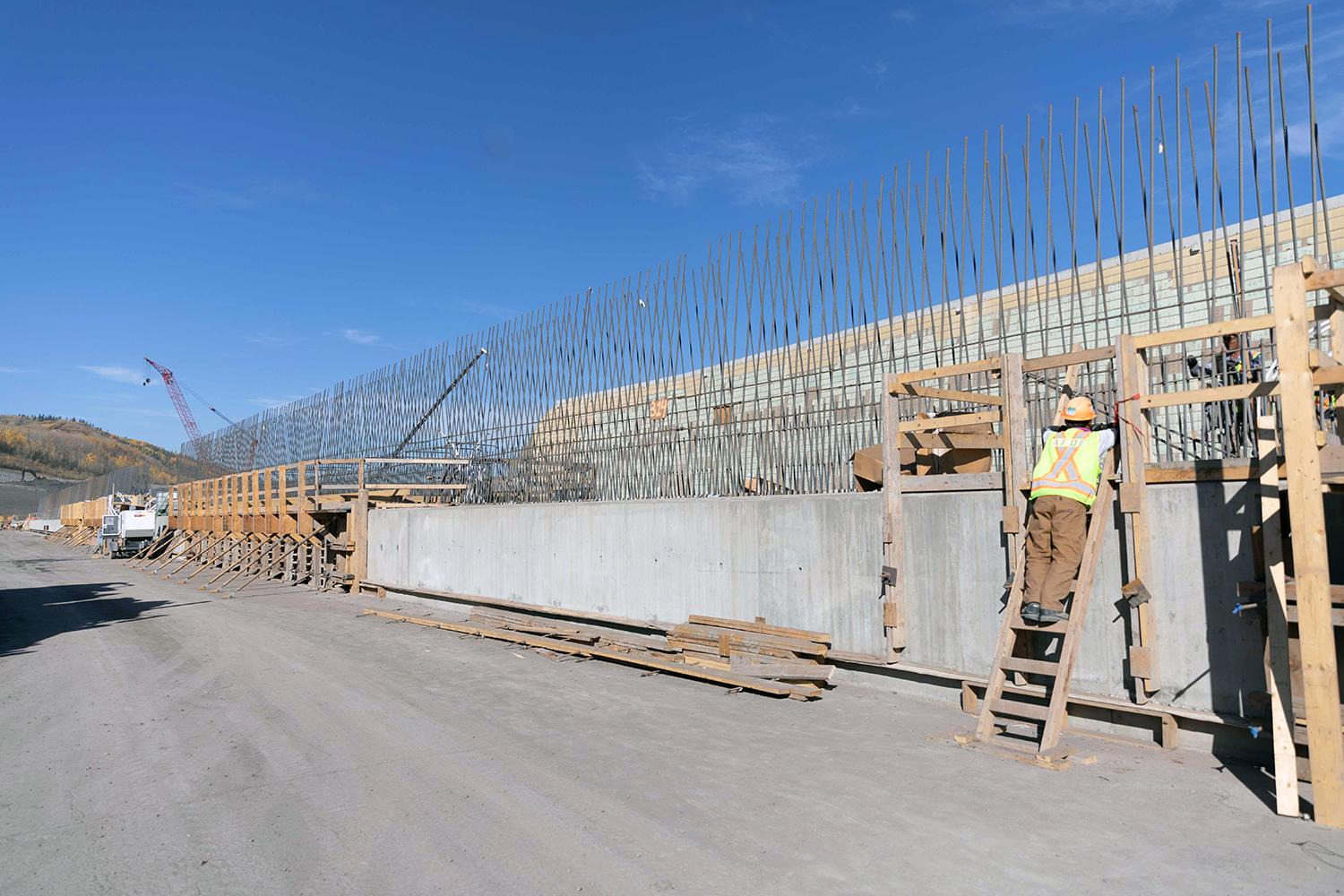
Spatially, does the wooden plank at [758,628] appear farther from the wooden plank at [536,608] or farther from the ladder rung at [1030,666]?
the ladder rung at [1030,666]

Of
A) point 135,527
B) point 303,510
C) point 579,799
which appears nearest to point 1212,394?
point 579,799

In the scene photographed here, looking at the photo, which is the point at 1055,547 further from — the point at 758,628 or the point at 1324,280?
the point at 758,628

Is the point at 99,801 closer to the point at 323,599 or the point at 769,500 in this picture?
the point at 769,500

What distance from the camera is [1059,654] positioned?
21.8 feet

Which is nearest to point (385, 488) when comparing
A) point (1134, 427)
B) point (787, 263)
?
point (787, 263)

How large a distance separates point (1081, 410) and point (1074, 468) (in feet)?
1.53

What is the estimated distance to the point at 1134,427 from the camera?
623 centimetres

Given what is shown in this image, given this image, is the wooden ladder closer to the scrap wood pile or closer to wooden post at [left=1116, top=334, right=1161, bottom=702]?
wooden post at [left=1116, top=334, right=1161, bottom=702]

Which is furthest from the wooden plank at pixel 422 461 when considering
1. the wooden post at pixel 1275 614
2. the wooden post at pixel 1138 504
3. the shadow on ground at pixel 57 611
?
the wooden post at pixel 1275 614

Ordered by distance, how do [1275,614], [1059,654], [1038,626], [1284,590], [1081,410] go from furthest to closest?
1. [1059,654]
2. [1081,410]
3. [1038,626]
4. [1275,614]
5. [1284,590]

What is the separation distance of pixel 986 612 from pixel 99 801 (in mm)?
6633

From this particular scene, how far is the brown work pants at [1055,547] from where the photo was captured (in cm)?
638

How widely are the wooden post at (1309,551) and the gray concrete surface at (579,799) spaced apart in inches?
14.1

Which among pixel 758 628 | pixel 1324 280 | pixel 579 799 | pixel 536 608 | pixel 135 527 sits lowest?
pixel 579 799
